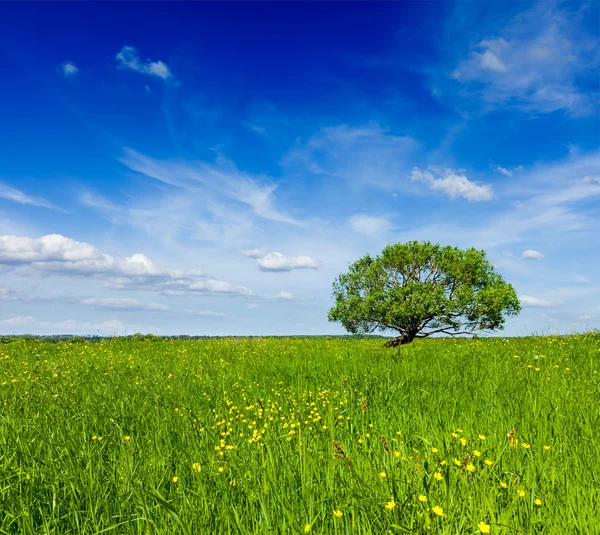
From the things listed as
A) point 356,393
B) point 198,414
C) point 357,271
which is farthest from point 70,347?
point 357,271

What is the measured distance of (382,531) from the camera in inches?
107

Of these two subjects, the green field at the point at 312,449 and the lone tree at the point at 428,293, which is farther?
the lone tree at the point at 428,293

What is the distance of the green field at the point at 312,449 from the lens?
296 centimetres

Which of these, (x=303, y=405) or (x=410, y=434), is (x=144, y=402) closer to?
(x=303, y=405)

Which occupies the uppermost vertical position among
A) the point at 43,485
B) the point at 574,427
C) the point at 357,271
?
the point at 357,271

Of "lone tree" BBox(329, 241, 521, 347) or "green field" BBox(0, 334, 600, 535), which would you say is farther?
"lone tree" BBox(329, 241, 521, 347)

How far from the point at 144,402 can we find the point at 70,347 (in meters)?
11.8

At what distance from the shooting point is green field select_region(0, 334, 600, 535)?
296 cm

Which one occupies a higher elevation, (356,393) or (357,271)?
(357,271)

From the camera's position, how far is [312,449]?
427 centimetres

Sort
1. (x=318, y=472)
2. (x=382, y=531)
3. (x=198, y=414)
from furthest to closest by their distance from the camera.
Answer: (x=198, y=414) < (x=318, y=472) < (x=382, y=531)

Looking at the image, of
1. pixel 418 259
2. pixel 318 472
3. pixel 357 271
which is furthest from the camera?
pixel 357 271

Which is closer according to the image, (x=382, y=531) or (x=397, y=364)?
(x=382, y=531)

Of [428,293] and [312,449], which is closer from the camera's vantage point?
[312,449]
